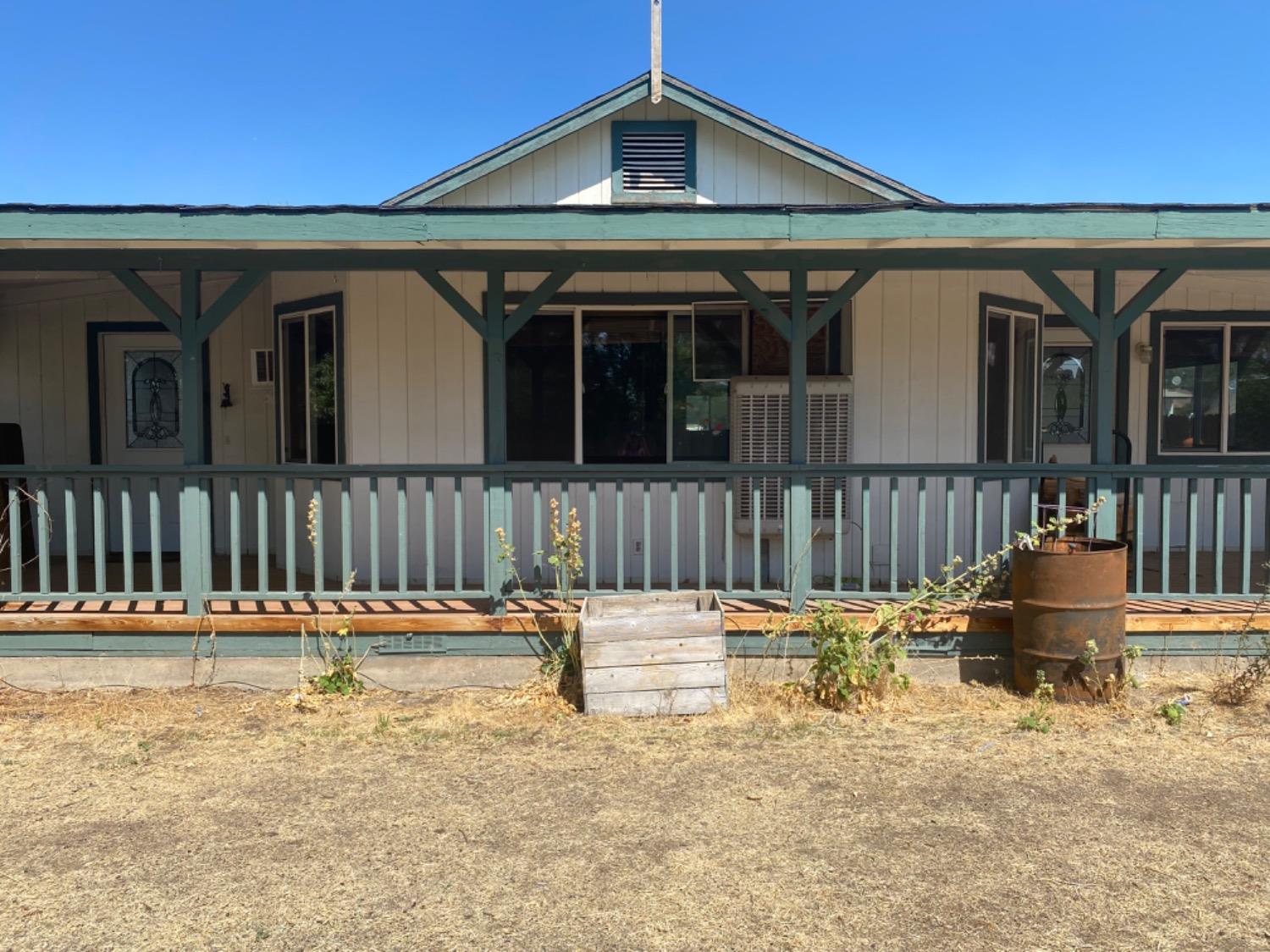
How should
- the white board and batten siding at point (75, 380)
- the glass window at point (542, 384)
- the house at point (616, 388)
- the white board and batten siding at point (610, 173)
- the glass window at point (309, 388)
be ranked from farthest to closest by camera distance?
Result: the white board and batten siding at point (75, 380), the white board and batten siding at point (610, 173), the glass window at point (309, 388), the glass window at point (542, 384), the house at point (616, 388)

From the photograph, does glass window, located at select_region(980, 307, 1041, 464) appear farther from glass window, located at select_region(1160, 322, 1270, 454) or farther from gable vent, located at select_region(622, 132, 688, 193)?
gable vent, located at select_region(622, 132, 688, 193)

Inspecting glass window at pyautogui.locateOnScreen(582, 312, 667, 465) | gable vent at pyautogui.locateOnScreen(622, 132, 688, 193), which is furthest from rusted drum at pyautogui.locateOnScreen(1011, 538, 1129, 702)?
gable vent at pyautogui.locateOnScreen(622, 132, 688, 193)

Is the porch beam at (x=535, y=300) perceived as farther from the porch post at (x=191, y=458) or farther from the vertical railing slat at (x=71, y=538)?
the vertical railing slat at (x=71, y=538)

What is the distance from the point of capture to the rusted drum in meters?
4.89

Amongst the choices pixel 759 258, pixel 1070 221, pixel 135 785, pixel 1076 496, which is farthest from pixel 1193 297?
pixel 135 785

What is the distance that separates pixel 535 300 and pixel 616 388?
188 centimetres

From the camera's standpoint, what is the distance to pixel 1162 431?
834cm

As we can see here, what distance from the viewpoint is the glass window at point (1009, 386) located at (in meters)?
7.18

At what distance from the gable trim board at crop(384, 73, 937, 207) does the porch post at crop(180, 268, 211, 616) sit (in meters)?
2.84

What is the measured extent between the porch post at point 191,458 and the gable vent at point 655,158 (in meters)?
3.89

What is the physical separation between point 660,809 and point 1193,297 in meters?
7.17

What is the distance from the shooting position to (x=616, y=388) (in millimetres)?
7035

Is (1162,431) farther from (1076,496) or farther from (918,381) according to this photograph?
(918,381)

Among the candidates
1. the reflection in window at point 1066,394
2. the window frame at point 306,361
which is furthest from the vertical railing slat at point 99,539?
the reflection in window at point 1066,394
